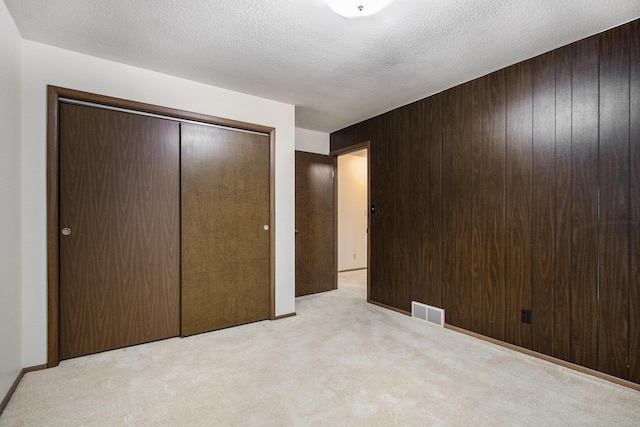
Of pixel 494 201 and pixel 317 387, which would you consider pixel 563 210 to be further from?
pixel 317 387

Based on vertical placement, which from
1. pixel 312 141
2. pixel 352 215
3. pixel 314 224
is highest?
pixel 312 141

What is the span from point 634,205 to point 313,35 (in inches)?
95.1

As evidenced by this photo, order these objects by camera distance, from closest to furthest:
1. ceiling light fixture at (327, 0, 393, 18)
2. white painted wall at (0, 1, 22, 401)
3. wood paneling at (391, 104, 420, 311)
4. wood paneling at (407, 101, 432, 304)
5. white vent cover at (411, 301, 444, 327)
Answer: ceiling light fixture at (327, 0, 393, 18)
white painted wall at (0, 1, 22, 401)
white vent cover at (411, 301, 444, 327)
wood paneling at (407, 101, 432, 304)
wood paneling at (391, 104, 420, 311)

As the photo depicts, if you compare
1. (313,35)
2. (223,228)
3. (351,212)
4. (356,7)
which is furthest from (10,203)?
(351,212)

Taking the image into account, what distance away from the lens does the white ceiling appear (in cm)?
184

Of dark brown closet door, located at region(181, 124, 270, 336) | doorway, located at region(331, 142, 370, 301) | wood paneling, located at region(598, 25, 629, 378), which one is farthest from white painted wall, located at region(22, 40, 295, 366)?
doorway, located at region(331, 142, 370, 301)

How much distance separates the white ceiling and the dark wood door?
164cm

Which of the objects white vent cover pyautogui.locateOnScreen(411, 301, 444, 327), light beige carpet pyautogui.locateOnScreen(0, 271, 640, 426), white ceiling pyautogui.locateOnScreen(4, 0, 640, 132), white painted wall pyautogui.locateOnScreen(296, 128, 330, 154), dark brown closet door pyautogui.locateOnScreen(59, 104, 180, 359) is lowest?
light beige carpet pyautogui.locateOnScreen(0, 271, 640, 426)

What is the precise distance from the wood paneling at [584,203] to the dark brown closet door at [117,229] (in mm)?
3254

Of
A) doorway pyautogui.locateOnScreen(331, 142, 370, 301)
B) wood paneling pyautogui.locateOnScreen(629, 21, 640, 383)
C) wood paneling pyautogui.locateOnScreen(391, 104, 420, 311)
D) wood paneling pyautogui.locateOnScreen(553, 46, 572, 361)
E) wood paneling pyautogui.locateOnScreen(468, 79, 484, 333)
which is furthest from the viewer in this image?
doorway pyautogui.locateOnScreen(331, 142, 370, 301)

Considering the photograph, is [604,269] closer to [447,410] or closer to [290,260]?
[447,410]

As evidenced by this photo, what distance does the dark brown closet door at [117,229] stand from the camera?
237 cm

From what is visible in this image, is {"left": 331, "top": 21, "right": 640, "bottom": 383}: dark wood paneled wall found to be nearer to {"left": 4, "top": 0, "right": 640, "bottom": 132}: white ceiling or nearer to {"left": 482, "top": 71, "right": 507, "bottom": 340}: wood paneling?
{"left": 482, "top": 71, "right": 507, "bottom": 340}: wood paneling

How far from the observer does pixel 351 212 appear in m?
6.13
